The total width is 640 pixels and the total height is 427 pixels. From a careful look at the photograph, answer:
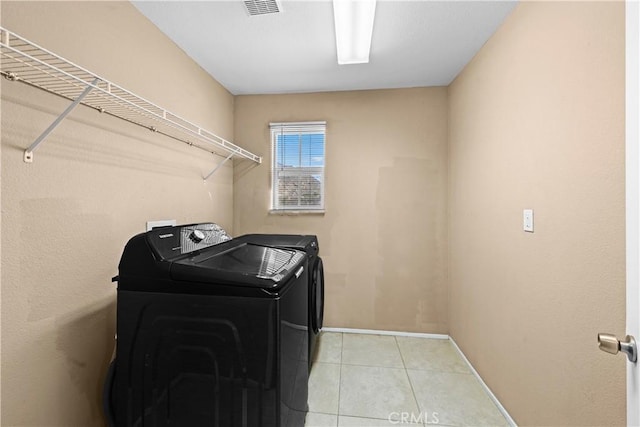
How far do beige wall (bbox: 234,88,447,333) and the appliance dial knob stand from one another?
1.57m

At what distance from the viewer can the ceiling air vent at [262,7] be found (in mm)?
1609

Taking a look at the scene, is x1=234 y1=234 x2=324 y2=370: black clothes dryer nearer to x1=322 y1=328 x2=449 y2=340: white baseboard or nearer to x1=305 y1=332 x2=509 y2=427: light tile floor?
x1=305 y1=332 x2=509 y2=427: light tile floor

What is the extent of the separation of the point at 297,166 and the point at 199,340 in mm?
2219

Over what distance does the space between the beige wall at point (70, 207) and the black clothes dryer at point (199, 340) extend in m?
0.30

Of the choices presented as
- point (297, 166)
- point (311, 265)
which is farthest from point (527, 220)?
point (297, 166)

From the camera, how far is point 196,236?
1440mm

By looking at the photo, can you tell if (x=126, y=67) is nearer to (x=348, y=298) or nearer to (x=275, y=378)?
(x=275, y=378)

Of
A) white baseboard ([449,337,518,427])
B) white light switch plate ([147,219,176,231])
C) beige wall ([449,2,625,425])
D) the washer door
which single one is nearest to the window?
the washer door

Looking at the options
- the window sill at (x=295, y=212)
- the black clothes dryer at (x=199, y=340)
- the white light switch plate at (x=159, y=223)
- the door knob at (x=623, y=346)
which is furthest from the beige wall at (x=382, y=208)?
the door knob at (x=623, y=346)

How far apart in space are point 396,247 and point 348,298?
2.51 feet

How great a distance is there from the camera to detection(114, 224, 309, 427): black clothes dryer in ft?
3.49

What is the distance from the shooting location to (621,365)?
101 centimetres

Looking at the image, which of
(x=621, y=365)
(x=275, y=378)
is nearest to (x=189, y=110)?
(x=275, y=378)
